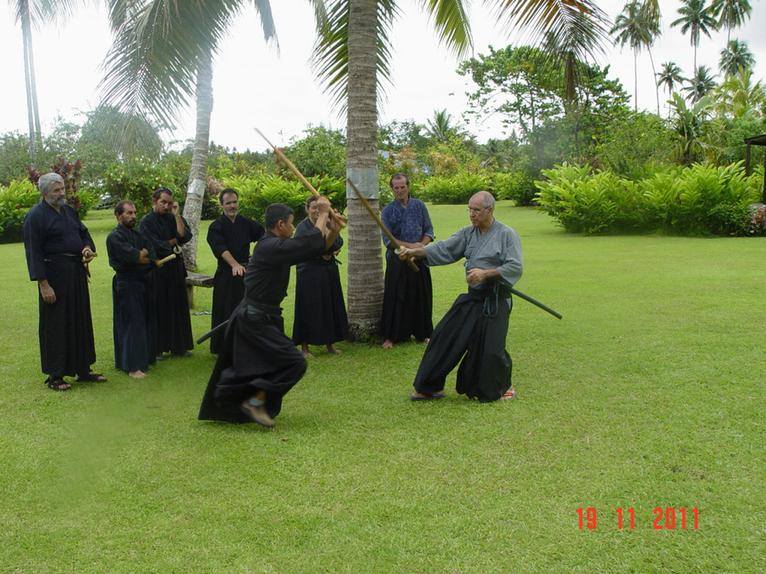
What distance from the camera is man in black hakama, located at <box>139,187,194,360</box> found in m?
6.64

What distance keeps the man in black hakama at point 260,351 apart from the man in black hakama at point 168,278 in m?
2.21

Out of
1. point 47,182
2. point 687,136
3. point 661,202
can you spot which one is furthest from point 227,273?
point 687,136

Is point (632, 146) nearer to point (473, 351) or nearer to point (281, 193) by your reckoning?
point (281, 193)

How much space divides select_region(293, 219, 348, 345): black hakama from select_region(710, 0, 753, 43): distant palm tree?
2100 inches

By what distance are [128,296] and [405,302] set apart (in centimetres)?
289

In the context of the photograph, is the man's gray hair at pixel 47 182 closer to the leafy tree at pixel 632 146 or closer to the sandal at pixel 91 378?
the sandal at pixel 91 378

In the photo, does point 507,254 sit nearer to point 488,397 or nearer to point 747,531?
point 488,397

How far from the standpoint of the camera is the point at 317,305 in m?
6.80

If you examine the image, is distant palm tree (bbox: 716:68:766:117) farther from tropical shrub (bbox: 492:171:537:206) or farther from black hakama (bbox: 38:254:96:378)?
black hakama (bbox: 38:254:96:378)

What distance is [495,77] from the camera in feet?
113

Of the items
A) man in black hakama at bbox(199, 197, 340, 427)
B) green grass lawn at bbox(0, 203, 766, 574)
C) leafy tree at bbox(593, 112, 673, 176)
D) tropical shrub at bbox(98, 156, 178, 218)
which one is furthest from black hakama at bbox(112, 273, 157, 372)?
leafy tree at bbox(593, 112, 673, 176)

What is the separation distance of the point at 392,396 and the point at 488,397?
0.83 m

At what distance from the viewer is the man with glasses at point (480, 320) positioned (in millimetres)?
4984
